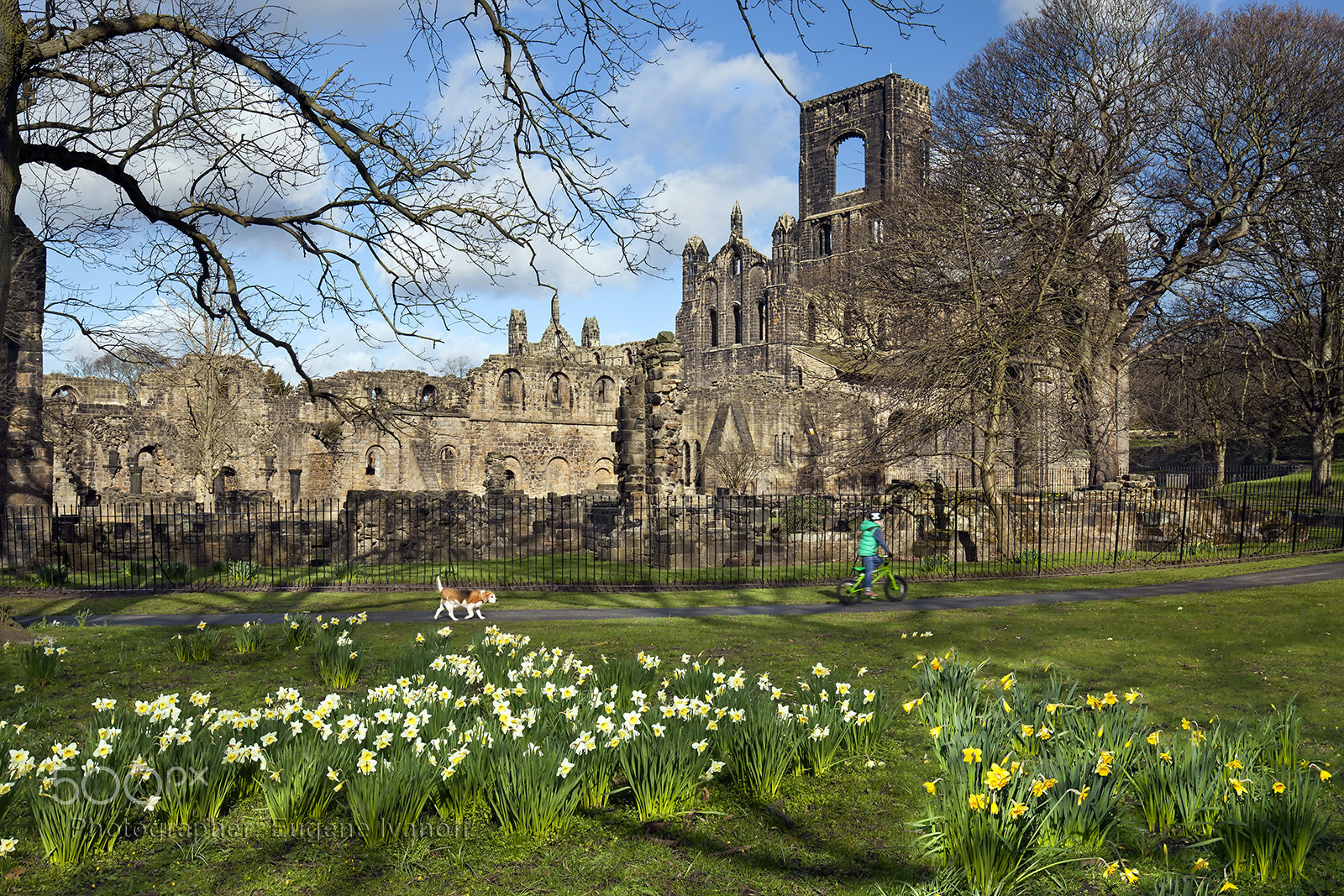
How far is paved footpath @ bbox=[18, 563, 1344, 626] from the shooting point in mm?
10461

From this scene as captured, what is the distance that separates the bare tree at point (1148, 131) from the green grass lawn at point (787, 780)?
13870 millimetres

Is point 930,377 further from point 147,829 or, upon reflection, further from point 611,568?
point 147,829

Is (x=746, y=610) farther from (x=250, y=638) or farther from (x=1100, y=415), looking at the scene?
(x=1100, y=415)

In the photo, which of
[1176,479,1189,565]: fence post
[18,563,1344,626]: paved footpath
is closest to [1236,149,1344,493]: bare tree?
[1176,479,1189,565]: fence post

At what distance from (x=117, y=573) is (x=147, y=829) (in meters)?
13.8

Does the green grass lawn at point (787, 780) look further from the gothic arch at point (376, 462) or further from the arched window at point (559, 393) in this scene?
the arched window at point (559, 393)

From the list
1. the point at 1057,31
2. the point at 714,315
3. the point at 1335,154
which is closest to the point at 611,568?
the point at 1057,31

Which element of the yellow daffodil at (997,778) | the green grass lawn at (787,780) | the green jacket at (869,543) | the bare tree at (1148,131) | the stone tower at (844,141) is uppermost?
the stone tower at (844,141)

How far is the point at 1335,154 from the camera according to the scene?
22172mm

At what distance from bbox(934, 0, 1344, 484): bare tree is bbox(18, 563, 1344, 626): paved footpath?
28.2 ft

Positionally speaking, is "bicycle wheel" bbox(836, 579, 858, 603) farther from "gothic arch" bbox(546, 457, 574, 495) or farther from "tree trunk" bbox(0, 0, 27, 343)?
"gothic arch" bbox(546, 457, 574, 495)

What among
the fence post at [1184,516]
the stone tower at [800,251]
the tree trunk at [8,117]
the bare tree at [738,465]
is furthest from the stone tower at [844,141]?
the tree trunk at [8,117]

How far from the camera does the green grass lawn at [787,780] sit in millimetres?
3432

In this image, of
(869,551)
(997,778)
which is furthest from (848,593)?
(997,778)
